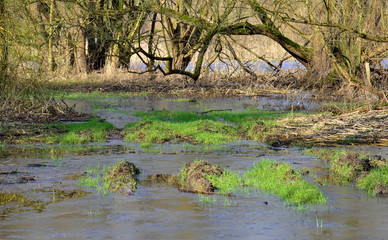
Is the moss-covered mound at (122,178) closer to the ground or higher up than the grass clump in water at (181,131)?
closer to the ground

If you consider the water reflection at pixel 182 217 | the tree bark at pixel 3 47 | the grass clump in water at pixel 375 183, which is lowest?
the water reflection at pixel 182 217

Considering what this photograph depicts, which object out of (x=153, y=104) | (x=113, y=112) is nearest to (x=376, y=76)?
(x=153, y=104)

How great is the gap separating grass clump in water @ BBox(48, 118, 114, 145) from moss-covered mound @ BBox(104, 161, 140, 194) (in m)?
4.11

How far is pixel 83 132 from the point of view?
45.6 feet

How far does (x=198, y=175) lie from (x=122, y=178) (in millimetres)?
1068

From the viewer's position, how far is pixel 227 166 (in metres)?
10.3

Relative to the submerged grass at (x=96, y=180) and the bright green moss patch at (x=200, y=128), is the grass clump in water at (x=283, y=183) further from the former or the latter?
the bright green moss patch at (x=200, y=128)

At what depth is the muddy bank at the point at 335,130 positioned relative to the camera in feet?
42.1

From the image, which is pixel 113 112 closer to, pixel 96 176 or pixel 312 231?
pixel 96 176

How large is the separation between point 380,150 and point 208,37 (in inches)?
402

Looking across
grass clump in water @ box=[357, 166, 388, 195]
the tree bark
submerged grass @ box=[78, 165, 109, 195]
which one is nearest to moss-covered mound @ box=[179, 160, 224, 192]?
submerged grass @ box=[78, 165, 109, 195]

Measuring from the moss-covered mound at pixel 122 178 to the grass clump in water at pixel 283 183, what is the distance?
1.64 m

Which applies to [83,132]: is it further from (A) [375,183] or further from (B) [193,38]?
(B) [193,38]

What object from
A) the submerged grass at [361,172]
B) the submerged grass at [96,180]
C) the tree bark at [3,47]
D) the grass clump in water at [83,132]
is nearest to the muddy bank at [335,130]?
the submerged grass at [361,172]
